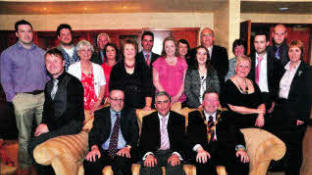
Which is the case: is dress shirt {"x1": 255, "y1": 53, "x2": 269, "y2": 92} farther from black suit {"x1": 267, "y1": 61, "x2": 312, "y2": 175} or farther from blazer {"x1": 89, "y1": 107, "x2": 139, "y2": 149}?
blazer {"x1": 89, "y1": 107, "x2": 139, "y2": 149}

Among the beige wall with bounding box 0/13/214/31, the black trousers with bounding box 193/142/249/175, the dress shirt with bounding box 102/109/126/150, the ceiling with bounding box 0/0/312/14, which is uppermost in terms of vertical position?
the ceiling with bounding box 0/0/312/14

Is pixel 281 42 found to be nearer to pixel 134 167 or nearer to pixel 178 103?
pixel 178 103

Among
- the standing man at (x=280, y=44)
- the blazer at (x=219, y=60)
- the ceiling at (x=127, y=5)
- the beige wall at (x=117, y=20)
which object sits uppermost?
the ceiling at (x=127, y=5)

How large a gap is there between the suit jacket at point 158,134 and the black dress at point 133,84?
1.61 ft

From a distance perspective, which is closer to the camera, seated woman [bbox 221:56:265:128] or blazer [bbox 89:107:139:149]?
blazer [bbox 89:107:139:149]

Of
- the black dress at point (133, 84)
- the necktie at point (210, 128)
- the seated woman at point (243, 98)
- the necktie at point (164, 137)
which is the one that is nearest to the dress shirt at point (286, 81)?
the seated woman at point (243, 98)

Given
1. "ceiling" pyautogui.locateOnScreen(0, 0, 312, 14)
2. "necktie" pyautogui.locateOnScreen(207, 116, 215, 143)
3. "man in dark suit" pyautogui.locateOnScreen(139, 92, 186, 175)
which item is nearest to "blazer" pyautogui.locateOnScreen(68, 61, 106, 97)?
"man in dark suit" pyautogui.locateOnScreen(139, 92, 186, 175)

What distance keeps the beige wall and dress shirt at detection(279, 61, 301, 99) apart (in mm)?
3965

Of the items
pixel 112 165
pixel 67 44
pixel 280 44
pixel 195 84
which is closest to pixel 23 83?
pixel 67 44

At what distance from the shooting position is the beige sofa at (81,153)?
2252 mm

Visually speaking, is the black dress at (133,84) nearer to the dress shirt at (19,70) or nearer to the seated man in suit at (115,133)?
the seated man in suit at (115,133)

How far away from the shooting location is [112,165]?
95.9 inches

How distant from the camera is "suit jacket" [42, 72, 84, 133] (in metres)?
2.45

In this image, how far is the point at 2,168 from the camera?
8.02 ft
